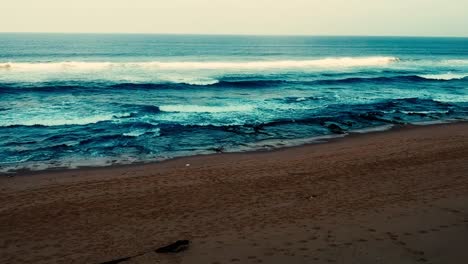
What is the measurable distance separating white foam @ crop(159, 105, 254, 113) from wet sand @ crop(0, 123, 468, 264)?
10.0 m

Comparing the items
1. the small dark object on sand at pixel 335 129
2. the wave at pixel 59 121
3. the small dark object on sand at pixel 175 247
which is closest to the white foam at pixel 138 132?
the wave at pixel 59 121

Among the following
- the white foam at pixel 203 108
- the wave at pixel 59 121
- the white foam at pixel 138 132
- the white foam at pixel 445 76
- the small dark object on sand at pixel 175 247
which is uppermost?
the white foam at pixel 445 76

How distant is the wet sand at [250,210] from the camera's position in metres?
7.51

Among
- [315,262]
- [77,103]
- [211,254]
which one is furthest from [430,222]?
[77,103]

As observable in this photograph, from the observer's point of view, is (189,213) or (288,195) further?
(288,195)

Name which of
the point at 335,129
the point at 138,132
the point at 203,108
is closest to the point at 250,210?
the point at 138,132

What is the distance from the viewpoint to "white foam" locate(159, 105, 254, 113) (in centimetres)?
2431

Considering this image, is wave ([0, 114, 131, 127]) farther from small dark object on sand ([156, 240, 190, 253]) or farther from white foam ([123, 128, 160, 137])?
small dark object on sand ([156, 240, 190, 253])

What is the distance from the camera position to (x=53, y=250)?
7.77m

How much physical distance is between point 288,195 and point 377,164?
4.32 meters

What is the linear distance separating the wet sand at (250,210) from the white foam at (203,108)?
10.0m

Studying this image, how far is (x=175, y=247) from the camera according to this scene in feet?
24.8

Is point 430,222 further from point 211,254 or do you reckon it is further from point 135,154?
point 135,154

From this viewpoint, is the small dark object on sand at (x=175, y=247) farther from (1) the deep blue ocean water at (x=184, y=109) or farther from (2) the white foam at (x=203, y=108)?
(2) the white foam at (x=203, y=108)
